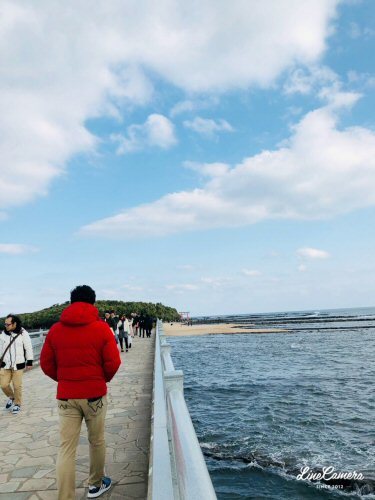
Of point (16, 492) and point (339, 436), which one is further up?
point (16, 492)

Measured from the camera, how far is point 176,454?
1.91 metres

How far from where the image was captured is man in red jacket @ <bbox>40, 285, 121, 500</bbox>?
350cm

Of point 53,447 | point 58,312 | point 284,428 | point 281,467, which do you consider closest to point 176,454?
point 53,447

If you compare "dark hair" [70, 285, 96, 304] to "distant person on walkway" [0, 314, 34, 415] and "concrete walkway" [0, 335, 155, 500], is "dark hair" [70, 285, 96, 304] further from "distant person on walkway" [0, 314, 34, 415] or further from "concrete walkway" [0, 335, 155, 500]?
"distant person on walkway" [0, 314, 34, 415]

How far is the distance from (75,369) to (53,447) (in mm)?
2790

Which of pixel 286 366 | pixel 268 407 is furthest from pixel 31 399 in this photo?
pixel 286 366

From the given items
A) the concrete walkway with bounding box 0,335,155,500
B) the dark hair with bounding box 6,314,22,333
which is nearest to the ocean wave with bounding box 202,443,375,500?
the concrete walkway with bounding box 0,335,155,500

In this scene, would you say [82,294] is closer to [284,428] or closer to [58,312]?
[284,428]

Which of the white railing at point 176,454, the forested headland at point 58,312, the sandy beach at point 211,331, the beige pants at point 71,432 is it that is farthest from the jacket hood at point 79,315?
the forested headland at point 58,312

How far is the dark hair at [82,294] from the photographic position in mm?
3746

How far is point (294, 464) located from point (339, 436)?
251cm

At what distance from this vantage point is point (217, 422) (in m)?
11.3

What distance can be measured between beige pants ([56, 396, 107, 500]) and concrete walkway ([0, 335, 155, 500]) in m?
0.59

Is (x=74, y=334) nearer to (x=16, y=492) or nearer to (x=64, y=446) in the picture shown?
(x=64, y=446)
